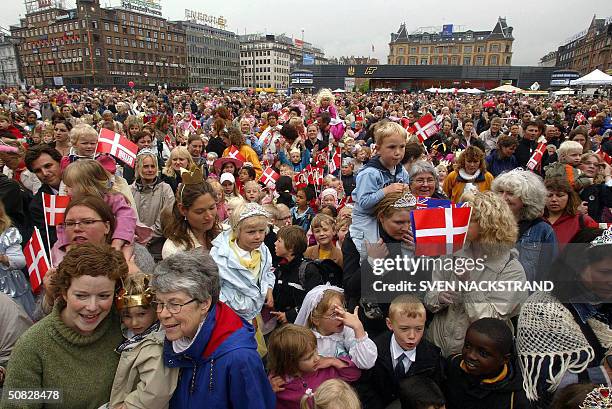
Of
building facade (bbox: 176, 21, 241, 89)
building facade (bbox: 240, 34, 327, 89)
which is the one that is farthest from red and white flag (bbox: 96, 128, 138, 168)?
building facade (bbox: 240, 34, 327, 89)

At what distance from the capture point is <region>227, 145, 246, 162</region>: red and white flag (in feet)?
20.1

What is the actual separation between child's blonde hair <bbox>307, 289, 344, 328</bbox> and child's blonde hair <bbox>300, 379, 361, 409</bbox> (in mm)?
626

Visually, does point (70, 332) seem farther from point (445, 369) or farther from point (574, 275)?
point (574, 275)

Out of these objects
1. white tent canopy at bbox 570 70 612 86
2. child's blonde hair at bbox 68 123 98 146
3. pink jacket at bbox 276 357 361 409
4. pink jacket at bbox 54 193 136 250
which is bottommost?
pink jacket at bbox 276 357 361 409

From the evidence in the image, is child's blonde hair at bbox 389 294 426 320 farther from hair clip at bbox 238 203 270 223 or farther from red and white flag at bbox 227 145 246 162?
red and white flag at bbox 227 145 246 162

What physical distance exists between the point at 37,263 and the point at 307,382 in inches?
84.3

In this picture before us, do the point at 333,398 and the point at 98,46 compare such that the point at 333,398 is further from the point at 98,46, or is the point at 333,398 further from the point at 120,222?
the point at 98,46

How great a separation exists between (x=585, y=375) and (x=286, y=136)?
21.6 ft

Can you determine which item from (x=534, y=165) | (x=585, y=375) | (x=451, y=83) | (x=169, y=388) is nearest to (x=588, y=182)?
(x=534, y=165)

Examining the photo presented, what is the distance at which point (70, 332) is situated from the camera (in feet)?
6.12

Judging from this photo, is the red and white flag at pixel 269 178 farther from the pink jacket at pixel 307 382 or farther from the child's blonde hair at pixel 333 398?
the child's blonde hair at pixel 333 398

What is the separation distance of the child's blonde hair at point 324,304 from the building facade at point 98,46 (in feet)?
286

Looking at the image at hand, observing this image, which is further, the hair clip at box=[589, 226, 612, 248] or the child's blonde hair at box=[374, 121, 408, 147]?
the child's blonde hair at box=[374, 121, 408, 147]

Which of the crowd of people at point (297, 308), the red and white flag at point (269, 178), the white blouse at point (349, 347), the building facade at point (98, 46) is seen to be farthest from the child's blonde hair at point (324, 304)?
the building facade at point (98, 46)
